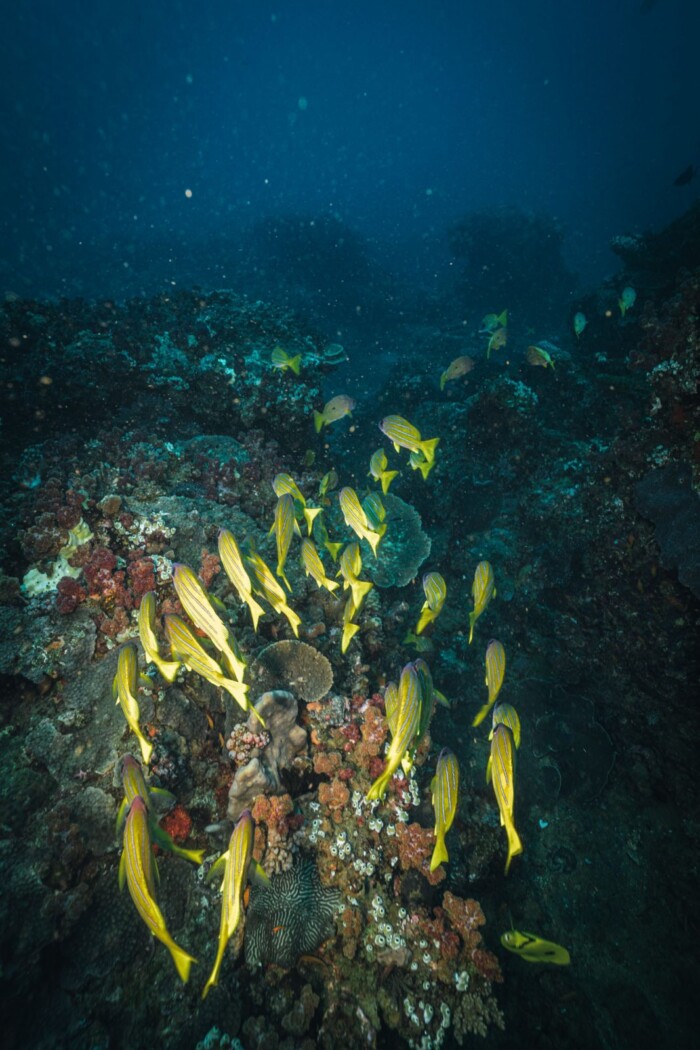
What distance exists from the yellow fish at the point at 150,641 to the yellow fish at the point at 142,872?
73 centimetres

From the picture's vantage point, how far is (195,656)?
2.56 m

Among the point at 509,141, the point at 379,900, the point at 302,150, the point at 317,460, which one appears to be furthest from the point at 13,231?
the point at 509,141

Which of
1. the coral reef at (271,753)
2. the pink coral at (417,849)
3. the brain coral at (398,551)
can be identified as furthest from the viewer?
the brain coral at (398,551)

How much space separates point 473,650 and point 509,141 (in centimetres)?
15152

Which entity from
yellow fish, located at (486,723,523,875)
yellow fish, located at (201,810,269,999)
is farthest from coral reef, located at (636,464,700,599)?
yellow fish, located at (201,810,269,999)

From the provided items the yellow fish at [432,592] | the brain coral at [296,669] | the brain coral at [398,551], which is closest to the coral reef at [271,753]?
the brain coral at [296,669]

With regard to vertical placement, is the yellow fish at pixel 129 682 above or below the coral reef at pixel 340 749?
above

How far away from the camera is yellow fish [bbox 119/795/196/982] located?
1832 mm

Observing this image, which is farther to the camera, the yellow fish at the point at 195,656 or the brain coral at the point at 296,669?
the brain coral at the point at 296,669

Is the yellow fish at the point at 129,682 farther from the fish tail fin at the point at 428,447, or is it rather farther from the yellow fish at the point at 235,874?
the fish tail fin at the point at 428,447

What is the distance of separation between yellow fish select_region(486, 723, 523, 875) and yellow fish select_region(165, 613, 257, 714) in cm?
159

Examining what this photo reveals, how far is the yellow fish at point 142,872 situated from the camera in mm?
1832

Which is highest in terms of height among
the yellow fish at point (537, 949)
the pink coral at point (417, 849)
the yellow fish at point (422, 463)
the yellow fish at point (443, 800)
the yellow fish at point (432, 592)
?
the yellow fish at point (422, 463)

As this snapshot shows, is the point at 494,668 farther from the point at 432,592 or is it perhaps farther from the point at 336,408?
the point at 336,408
